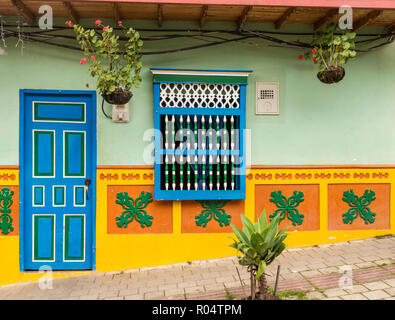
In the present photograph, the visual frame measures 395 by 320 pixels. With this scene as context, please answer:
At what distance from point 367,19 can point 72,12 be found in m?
3.63

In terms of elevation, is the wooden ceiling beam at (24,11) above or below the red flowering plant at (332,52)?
above

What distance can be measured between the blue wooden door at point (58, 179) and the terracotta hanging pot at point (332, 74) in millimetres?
2948

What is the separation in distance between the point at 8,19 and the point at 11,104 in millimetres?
1080

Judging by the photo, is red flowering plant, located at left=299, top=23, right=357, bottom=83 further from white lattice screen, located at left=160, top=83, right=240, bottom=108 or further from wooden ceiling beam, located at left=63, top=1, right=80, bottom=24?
wooden ceiling beam, located at left=63, top=1, right=80, bottom=24

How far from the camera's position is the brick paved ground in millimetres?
3426

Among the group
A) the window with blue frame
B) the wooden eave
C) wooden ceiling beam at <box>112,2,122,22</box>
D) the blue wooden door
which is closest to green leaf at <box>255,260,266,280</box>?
the window with blue frame

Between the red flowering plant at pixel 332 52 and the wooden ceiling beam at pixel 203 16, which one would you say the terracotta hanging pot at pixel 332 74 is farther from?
the wooden ceiling beam at pixel 203 16

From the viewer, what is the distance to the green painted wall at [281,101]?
14.3 ft

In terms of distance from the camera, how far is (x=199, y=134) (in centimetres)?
451

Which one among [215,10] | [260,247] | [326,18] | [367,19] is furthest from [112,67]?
[367,19]

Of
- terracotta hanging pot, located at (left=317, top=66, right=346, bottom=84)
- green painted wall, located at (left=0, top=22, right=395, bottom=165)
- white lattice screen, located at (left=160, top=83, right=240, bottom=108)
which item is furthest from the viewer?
white lattice screen, located at (left=160, top=83, right=240, bottom=108)

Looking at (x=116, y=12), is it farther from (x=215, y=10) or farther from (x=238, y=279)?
(x=238, y=279)

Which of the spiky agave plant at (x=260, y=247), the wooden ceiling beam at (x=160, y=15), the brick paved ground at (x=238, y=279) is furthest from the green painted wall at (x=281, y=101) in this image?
the spiky agave plant at (x=260, y=247)

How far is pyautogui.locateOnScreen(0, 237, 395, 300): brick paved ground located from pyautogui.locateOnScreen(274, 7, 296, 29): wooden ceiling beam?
304cm
